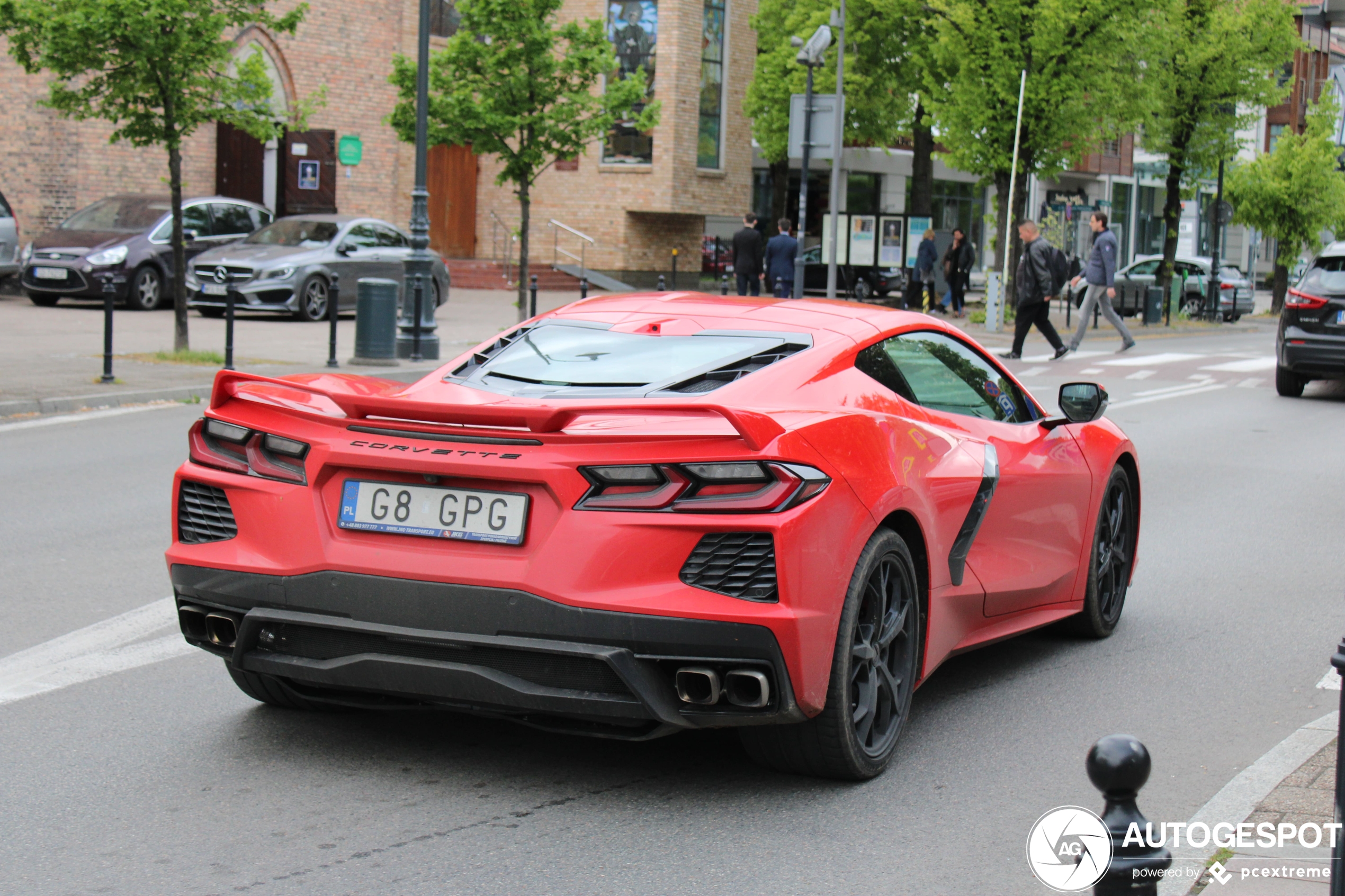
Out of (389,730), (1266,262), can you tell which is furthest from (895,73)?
(1266,262)

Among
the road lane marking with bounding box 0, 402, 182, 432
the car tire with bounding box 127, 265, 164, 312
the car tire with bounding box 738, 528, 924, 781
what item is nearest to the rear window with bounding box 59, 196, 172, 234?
the car tire with bounding box 127, 265, 164, 312

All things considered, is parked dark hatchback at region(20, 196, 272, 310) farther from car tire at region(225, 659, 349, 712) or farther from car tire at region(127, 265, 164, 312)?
car tire at region(225, 659, 349, 712)

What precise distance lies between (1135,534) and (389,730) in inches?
137

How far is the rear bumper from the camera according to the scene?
4.00 metres

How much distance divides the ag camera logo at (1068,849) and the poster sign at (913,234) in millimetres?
32779

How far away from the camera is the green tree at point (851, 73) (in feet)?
126

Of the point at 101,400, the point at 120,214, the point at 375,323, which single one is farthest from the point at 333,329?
the point at 120,214

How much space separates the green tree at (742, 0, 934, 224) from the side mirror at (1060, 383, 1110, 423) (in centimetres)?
3226

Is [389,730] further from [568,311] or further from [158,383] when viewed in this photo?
[158,383]

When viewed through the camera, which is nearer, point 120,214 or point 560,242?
point 120,214

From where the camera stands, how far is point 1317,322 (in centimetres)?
1794

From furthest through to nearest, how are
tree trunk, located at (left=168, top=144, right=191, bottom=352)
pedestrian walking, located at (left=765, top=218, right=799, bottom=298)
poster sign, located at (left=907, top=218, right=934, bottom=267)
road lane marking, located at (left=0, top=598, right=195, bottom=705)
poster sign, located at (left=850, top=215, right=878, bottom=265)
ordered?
poster sign, located at (left=850, top=215, right=878, bottom=265), poster sign, located at (left=907, top=218, right=934, bottom=267), pedestrian walking, located at (left=765, top=218, right=799, bottom=298), tree trunk, located at (left=168, top=144, right=191, bottom=352), road lane marking, located at (left=0, top=598, right=195, bottom=705)

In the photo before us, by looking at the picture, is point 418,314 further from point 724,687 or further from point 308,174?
point 308,174

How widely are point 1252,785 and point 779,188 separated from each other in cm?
3894
